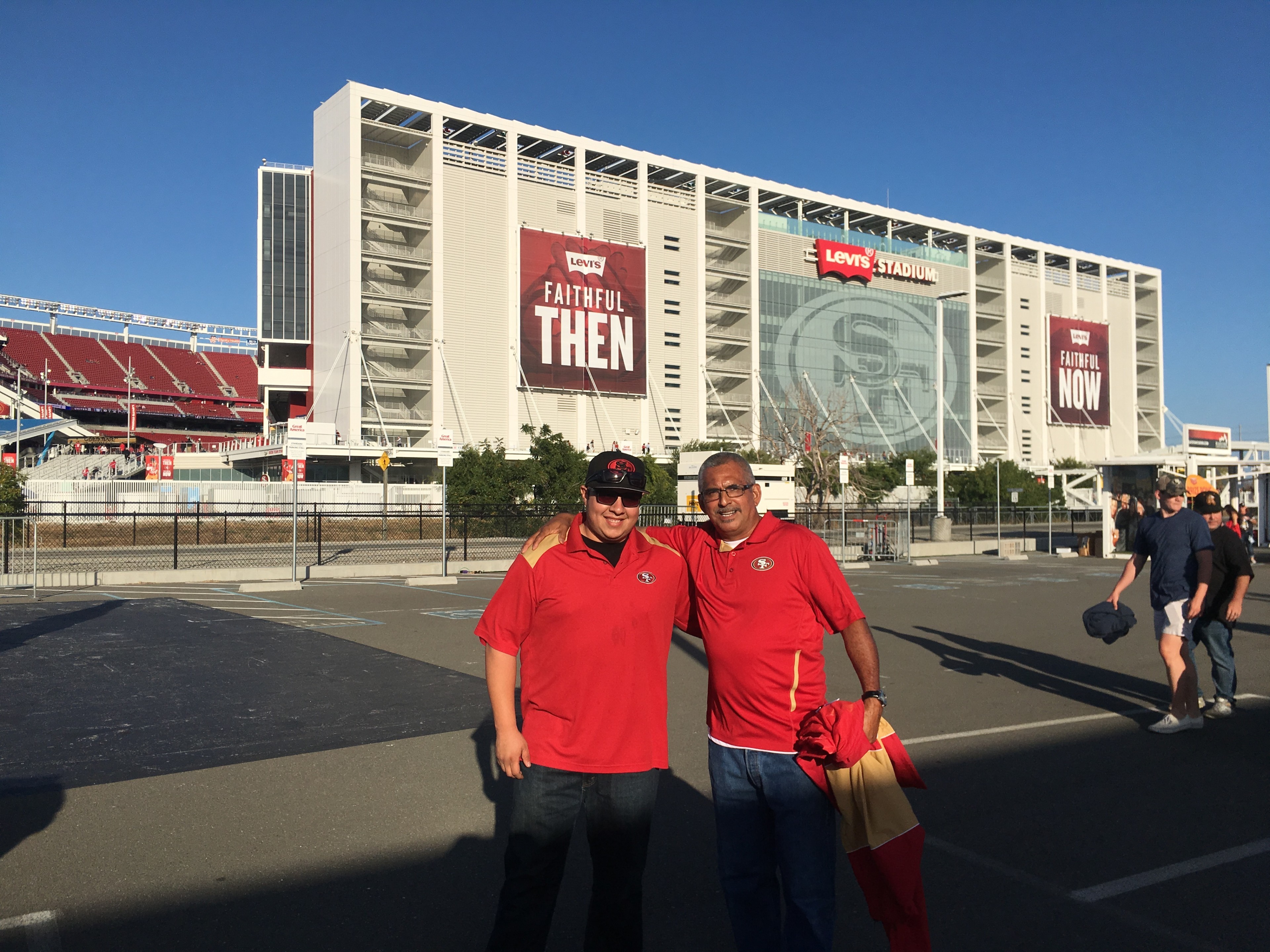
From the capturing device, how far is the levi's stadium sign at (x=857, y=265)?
81.8 m

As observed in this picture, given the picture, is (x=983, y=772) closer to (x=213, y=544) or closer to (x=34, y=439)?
(x=213, y=544)

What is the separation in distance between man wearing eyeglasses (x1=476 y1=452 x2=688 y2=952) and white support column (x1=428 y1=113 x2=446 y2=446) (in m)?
60.1

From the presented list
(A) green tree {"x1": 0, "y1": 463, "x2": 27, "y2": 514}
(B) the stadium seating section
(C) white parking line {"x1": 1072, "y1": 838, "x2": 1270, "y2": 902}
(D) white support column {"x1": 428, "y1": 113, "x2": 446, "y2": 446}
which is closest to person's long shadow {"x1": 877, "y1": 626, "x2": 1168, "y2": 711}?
(C) white parking line {"x1": 1072, "y1": 838, "x2": 1270, "y2": 902}

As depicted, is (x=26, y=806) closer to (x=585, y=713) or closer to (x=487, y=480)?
(x=585, y=713)

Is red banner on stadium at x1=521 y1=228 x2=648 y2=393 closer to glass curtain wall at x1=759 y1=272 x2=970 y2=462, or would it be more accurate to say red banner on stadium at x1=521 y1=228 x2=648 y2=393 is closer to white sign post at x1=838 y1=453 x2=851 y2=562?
glass curtain wall at x1=759 y1=272 x2=970 y2=462

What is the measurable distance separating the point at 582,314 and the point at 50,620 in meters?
55.6

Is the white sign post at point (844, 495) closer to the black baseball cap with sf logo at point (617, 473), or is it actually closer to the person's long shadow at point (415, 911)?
the person's long shadow at point (415, 911)

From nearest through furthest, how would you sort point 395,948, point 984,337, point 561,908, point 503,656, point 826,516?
point 503,656
point 395,948
point 561,908
point 826,516
point 984,337

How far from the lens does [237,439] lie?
270ft

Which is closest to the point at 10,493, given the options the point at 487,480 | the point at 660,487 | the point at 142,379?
the point at 487,480

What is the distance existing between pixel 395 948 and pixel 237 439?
279 ft

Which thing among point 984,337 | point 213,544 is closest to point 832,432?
point 984,337

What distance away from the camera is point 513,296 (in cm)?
6519

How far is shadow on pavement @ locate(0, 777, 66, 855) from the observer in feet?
17.2
